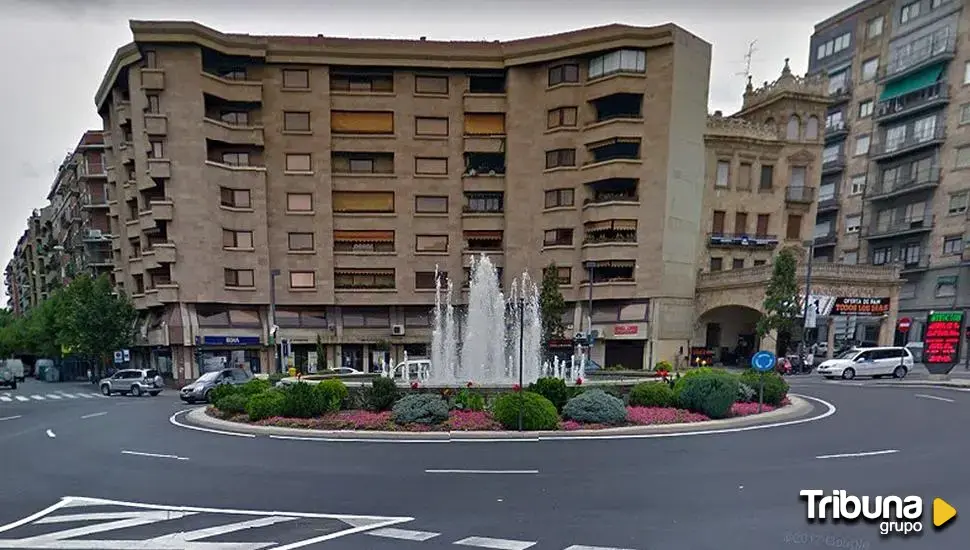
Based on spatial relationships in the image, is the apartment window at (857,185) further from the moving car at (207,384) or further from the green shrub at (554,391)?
the moving car at (207,384)

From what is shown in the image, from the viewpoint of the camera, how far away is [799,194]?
35656mm

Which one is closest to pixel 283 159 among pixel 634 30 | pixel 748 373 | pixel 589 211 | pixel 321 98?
pixel 321 98

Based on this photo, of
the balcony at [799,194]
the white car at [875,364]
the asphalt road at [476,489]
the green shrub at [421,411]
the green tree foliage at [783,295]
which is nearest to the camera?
the asphalt road at [476,489]

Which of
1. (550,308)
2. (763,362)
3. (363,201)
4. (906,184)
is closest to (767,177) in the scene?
(906,184)

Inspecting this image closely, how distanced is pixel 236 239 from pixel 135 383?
416 inches

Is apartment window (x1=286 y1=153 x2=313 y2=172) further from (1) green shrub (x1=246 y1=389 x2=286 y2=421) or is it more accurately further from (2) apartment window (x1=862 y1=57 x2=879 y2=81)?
(2) apartment window (x1=862 y1=57 x2=879 y2=81)

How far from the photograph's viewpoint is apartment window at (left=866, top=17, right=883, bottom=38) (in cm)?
4197

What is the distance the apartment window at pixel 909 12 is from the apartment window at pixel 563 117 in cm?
3162

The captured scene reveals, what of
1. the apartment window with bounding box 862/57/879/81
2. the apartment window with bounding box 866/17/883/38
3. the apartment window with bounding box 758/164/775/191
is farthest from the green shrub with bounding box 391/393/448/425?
the apartment window with bounding box 866/17/883/38

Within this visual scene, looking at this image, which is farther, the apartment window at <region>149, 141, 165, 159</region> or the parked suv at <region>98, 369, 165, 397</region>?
the apartment window at <region>149, 141, 165, 159</region>

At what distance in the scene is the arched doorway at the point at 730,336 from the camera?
34.3 metres

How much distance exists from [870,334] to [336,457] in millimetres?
47574

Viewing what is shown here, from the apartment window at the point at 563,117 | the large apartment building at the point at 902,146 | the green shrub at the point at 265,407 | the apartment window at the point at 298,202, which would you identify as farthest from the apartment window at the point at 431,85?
the large apartment building at the point at 902,146

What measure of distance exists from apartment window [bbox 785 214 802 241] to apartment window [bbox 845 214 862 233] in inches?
518
